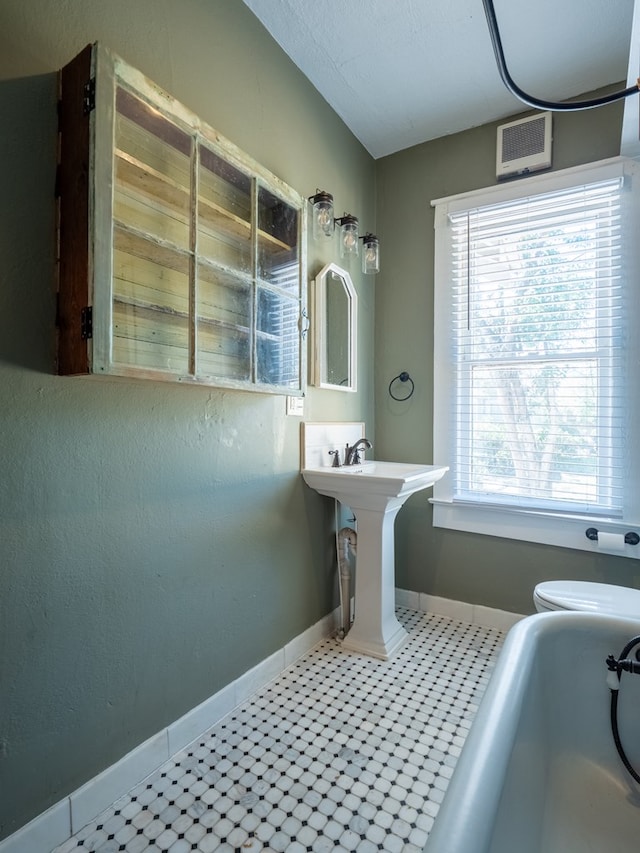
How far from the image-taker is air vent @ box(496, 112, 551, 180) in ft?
7.56

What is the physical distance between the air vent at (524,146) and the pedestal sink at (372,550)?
165cm

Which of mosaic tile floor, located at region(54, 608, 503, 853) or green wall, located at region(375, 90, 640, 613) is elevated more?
green wall, located at region(375, 90, 640, 613)

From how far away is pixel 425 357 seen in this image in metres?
2.68

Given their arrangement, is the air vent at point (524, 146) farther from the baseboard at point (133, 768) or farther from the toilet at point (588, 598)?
the baseboard at point (133, 768)

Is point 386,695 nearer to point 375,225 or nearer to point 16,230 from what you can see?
point 16,230

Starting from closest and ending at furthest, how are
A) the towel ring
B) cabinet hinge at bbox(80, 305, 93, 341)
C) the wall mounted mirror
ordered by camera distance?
cabinet hinge at bbox(80, 305, 93, 341)
the wall mounted mirror
the towel ring

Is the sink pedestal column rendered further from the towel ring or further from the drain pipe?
the towel ring

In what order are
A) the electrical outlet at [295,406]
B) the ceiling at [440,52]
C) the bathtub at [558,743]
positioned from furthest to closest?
the electrical outlet at [295,406], the ceiling at [440,52], the bathtub at [558,743]

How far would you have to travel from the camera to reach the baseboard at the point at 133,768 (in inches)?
44.9

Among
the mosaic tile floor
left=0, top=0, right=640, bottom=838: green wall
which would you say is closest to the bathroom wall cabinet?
left=0, top=0, right=640, bottom=838: green wall

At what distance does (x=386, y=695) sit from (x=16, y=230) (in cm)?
203

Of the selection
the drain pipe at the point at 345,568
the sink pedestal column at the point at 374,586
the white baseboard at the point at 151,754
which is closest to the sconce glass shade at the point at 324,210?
the sink pedestal column at the point at 374,586

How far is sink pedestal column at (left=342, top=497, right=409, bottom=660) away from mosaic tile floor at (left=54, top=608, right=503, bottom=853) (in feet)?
0.38

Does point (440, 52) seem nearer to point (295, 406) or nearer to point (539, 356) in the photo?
point (539, 356)
